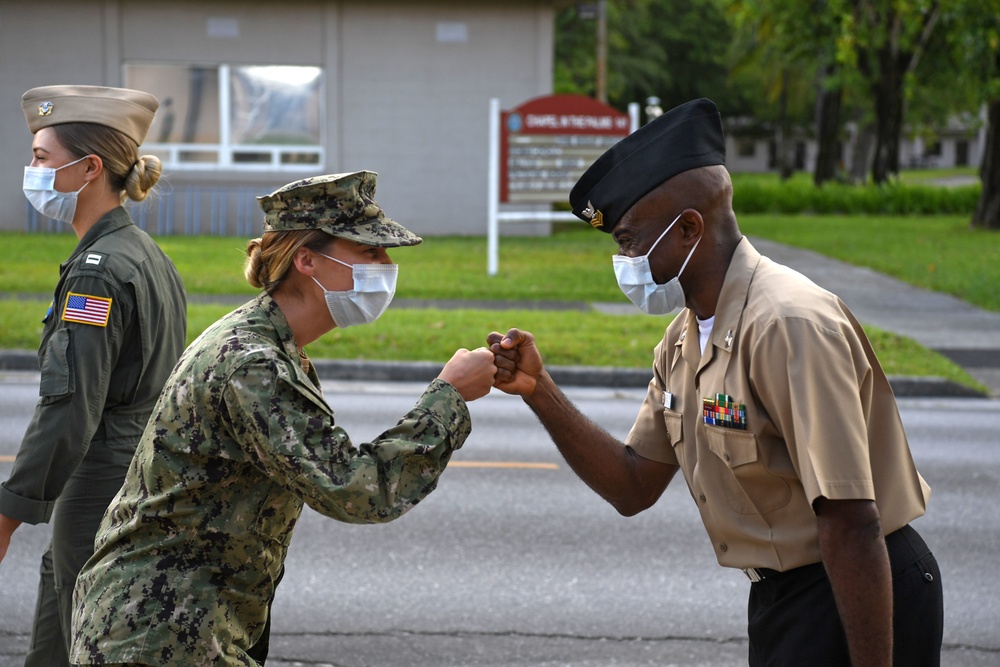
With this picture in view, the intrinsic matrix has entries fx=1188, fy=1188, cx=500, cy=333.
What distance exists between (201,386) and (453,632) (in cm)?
287

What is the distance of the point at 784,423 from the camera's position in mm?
2387

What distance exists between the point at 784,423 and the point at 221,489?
47.1 inches

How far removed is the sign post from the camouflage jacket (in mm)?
14388

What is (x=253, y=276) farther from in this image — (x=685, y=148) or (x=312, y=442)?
(x=685, y=148)

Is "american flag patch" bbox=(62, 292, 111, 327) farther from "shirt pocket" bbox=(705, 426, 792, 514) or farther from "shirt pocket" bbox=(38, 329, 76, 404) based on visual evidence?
"shirt pocket" bbox=(705, 426, 792, 514)

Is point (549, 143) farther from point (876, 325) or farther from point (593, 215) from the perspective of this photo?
point (593, 215)

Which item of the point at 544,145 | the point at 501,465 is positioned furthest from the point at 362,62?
the point at 501,465

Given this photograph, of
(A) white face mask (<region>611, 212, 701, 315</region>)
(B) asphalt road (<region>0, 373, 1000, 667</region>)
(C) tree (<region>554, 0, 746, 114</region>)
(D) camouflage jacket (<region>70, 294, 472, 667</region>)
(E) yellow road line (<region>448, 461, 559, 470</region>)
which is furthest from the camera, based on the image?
(C) tree (<region>554, 0, 746, 114</region>)

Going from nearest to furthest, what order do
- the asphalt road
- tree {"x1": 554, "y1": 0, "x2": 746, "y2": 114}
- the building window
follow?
the asphalt road < the building window < tree {"x1": 554, "y1": 0, "x2": 746, "y2": 114}

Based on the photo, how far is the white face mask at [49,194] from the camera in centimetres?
367

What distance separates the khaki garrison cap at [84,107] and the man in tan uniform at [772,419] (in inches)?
62.6

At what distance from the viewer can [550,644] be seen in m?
4.99

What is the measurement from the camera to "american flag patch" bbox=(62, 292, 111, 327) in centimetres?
336

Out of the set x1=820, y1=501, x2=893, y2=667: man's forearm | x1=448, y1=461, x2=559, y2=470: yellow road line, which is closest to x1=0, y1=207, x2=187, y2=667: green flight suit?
x1=820, y1=501, x2=893, y2=667: man's forearm
